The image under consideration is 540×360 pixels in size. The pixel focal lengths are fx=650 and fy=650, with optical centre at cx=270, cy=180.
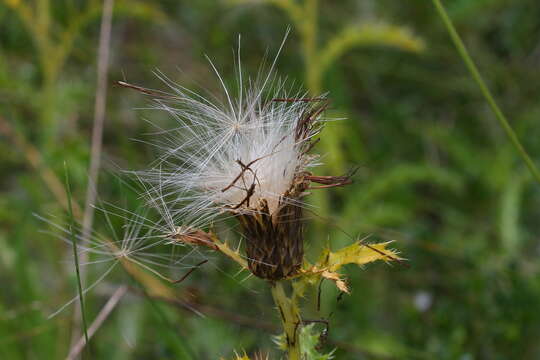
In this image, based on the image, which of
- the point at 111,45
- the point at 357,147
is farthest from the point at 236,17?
the point at 357,147

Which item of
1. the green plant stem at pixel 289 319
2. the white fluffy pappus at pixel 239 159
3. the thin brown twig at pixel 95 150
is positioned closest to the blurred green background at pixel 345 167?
the thin brown twig at pixel 95 150

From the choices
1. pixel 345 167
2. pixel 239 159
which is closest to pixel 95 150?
pixel 239 159

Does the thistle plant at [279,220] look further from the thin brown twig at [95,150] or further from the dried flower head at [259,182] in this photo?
the thin brown twig at [95,150]

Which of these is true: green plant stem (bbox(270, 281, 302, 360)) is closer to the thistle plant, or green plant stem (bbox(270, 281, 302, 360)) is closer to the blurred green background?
the thistle plant

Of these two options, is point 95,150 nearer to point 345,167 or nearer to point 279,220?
point 279,220

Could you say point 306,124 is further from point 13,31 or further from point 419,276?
point 13,31

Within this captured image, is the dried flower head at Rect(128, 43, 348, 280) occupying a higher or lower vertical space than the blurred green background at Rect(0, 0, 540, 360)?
higher

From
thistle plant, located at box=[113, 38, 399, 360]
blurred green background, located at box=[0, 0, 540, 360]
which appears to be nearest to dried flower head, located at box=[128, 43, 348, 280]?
thistle plant, located at box=[113, 38, 399, 360]

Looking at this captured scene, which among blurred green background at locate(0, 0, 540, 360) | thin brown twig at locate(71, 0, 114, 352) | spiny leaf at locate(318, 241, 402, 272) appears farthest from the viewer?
blurred green background at locate(0, 0, 540, 360)
